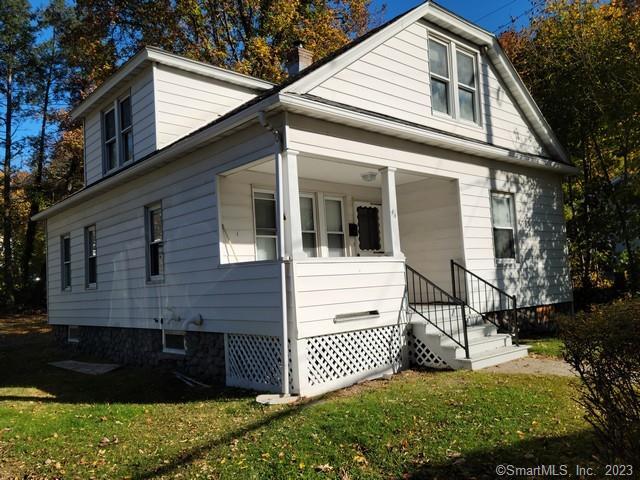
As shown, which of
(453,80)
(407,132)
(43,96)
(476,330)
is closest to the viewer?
(407,132)

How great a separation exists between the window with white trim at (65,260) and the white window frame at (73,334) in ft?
3.54

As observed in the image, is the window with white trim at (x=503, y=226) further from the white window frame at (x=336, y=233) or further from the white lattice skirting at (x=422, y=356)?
the white lattice skirting at (x=422, y=356)

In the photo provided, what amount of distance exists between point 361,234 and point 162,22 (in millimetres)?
13996

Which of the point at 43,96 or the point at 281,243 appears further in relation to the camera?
the point at 43,96

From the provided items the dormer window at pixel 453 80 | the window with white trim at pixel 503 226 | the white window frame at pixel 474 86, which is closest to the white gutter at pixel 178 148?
the dormer window at pixel 453 80

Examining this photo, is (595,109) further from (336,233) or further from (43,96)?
(43,96)

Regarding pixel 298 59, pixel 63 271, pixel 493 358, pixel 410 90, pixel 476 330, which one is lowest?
pixel 493 358

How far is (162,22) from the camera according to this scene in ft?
66.2

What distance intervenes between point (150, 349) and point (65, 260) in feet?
18.0

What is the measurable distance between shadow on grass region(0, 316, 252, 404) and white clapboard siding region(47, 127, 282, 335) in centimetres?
95

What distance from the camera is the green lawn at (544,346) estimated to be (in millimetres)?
8902

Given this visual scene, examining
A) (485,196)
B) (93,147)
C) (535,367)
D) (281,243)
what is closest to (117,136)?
(93,147)

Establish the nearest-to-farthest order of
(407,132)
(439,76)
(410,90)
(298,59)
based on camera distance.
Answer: (407,132), (410,90), (439,76), (298,59)

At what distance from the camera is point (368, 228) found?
11.7 m
